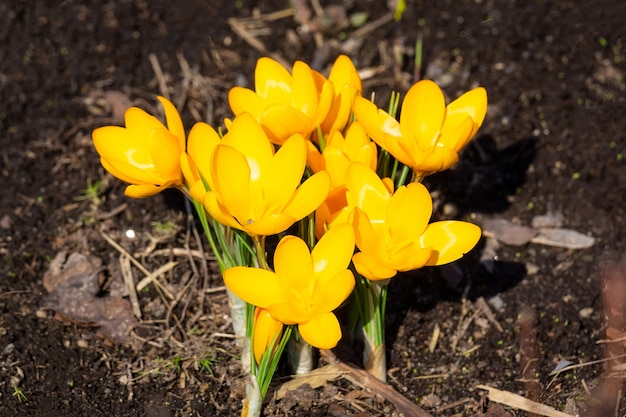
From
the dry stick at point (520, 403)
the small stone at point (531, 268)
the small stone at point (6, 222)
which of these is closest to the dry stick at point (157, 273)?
the small stone at point (6, 222)

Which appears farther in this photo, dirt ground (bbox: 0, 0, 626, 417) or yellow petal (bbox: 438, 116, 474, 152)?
dirt ground (bbox: 0, 0, 626, 417)

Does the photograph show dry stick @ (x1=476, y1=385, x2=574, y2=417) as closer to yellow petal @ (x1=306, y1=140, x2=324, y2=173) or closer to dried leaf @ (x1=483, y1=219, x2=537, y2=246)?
dried leaf @ (x1=483, y1=219, x2=537, y2=246)

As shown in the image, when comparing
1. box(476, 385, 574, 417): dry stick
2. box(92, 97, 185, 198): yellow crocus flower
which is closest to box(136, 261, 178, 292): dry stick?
box(92, 97, 185, 198): yellow crocus flower

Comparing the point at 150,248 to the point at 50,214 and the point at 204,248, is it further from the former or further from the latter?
the point at 50,214

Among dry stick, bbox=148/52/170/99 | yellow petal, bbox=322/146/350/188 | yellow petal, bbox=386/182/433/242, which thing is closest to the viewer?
yellow petal, bbox=386/182/433/242

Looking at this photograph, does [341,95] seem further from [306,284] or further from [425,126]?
[306,284]

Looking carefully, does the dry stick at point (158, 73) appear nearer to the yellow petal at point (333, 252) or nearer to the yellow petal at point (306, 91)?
the yellow petal at point (306, 91)
